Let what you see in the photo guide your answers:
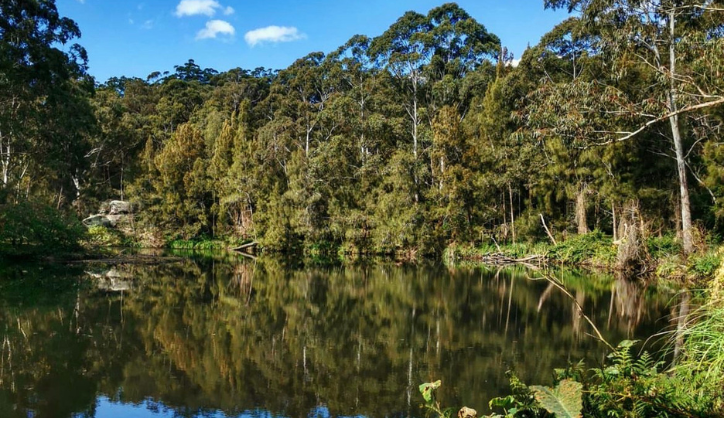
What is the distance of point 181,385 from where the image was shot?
6258 millimetres

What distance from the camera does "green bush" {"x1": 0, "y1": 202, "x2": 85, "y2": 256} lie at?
62.0ft

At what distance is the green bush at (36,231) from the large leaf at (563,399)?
20121mm

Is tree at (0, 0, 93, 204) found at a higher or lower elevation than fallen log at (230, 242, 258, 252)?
higher

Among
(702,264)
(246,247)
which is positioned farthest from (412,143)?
(702,264)

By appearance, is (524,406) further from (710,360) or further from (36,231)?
(36,231)

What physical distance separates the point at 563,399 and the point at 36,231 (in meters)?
20.7

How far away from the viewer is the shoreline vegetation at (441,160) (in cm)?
1300

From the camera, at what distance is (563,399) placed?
3.25 meters

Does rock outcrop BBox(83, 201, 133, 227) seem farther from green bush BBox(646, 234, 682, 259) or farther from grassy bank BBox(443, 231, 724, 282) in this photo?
green bush BBox(646, 234, 682, 259)

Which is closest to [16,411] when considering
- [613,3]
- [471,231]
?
[613,3]

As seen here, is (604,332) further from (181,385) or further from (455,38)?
(455,38)

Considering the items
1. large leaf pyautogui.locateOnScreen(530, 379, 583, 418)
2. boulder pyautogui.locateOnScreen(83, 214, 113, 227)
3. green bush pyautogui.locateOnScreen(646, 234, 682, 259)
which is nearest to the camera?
large leaf pyautogui.locateOnScreen(530, 379, 583, 418)

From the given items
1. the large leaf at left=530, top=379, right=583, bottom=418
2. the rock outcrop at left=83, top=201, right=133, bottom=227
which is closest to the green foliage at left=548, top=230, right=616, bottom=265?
the large leaf at left=530, top=379, right=583, bottom=418

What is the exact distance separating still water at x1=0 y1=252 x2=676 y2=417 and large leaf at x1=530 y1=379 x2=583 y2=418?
1989mm
